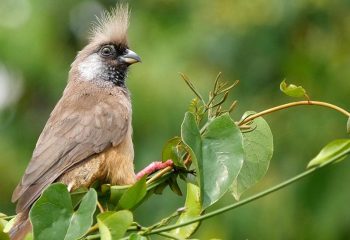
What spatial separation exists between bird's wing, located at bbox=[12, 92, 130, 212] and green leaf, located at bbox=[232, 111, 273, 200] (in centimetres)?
152

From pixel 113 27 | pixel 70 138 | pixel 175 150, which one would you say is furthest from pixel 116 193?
pixel 113 27

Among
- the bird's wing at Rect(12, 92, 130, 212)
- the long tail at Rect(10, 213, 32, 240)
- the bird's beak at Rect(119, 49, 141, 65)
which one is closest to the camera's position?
the long tail at Rect(10, 213, 32, 240)

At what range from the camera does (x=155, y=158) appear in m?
12.1

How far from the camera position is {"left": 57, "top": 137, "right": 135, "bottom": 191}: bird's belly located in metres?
6.03

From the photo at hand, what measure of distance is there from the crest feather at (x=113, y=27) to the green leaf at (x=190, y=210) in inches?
111

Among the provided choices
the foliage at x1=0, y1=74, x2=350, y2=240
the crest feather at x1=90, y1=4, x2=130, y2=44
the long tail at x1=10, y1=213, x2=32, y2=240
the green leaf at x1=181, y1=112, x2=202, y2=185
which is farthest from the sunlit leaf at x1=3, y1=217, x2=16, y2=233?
the crest feather at x1=90, y1=4, x2=130, y2=44

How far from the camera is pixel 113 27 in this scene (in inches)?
295

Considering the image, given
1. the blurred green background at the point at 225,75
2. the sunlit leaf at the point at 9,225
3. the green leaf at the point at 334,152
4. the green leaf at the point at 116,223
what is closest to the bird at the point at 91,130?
the sunlit leaf at the point at 9,225

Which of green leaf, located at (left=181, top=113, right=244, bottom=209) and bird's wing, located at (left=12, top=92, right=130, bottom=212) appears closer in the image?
green leaf, located at (left=181, top=113, right=244, bottom=209)

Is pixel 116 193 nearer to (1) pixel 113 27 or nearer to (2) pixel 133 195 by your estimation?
(2) pixel 133 195

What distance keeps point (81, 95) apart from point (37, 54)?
561 cm

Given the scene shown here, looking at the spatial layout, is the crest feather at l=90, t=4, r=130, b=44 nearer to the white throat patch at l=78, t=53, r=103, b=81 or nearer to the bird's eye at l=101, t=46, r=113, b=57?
the bird's eye at l=101, t=46, r=113, b=57

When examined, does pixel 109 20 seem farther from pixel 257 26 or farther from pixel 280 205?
pixel 257 26

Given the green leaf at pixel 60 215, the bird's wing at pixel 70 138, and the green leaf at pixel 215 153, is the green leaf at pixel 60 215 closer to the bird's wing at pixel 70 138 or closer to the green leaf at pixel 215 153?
the green leaf at pixel 215 153
